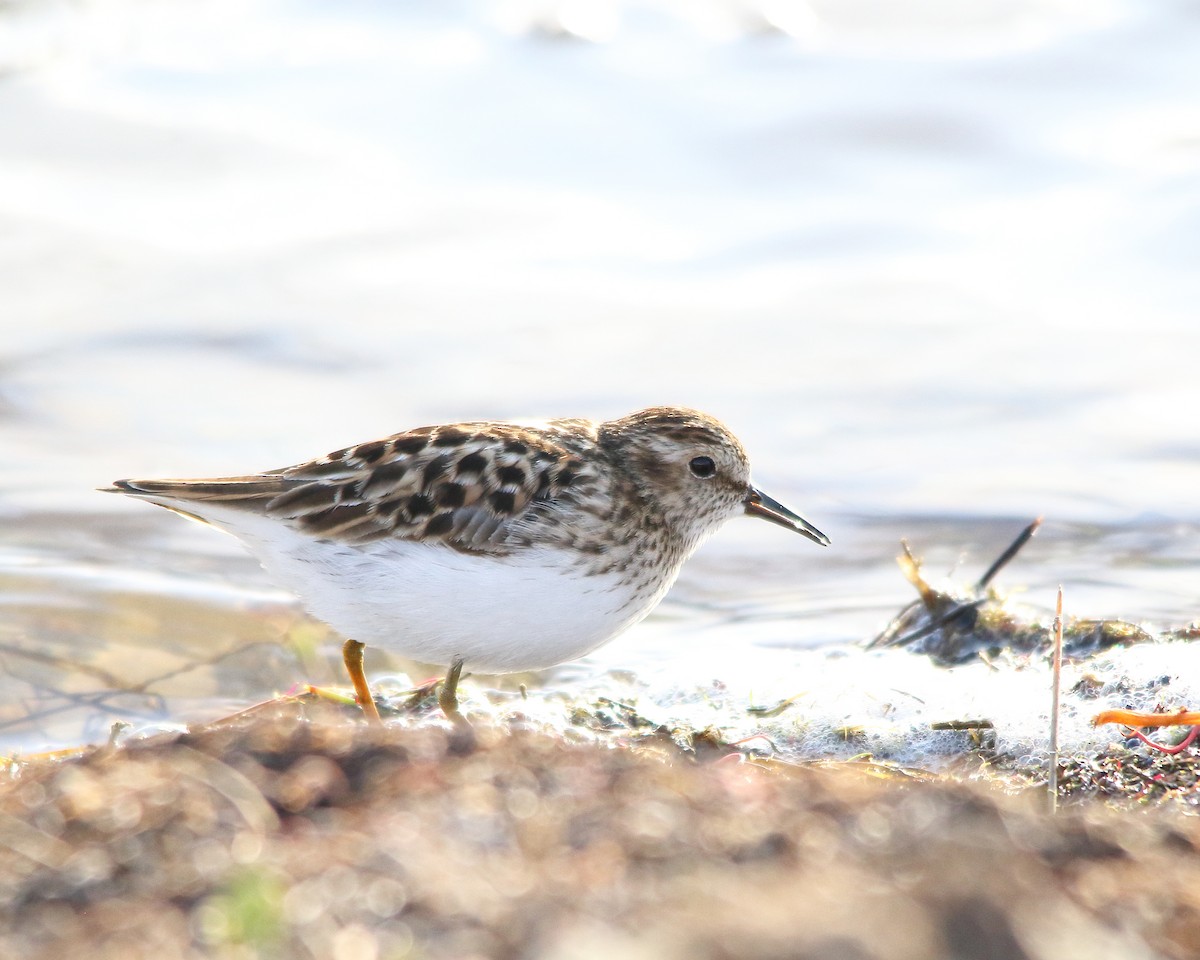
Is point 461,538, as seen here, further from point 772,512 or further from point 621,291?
point 621,291

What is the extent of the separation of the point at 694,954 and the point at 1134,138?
10.2 metres

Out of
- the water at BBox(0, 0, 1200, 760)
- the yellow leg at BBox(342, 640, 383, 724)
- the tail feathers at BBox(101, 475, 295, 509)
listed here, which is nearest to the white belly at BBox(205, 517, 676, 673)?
the tail feathers at BBox(101, 475, 295, 509)

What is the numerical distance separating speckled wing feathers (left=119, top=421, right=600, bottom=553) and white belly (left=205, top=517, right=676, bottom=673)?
0.19 ft

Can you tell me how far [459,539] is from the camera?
4996 mm

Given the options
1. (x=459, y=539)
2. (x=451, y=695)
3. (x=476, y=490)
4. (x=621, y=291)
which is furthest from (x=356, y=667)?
(x=621, y=291)

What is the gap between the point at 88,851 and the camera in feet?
9.34

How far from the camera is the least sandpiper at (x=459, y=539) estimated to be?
16.0 feet

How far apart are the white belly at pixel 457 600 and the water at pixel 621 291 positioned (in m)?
0.95

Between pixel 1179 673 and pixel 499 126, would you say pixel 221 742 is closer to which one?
pixel 1179 673

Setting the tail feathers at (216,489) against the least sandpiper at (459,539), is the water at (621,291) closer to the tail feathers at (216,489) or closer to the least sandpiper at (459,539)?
the least sandpiper at (459,539)

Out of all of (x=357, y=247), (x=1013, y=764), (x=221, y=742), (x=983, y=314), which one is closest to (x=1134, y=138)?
(x=983, y=314)

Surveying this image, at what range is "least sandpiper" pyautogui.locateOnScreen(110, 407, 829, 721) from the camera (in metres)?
4.89

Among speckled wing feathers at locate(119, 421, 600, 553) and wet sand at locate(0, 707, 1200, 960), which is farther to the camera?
speckled wing feathers at locate(119, 421, 600, 553)

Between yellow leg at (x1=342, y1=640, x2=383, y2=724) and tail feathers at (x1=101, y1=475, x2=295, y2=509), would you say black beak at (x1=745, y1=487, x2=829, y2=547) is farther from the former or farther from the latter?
tail feathers at (x1=101, y1=475, x2=295, y2=509)
